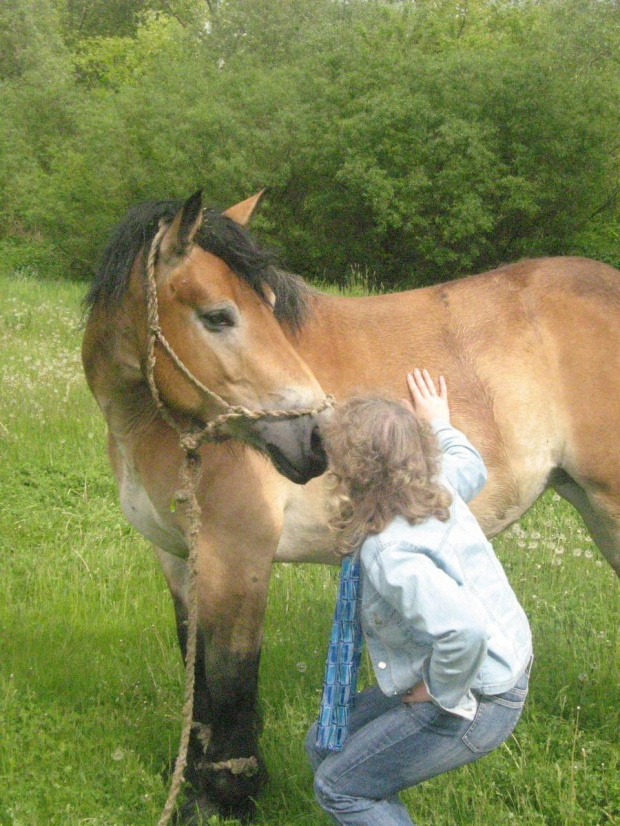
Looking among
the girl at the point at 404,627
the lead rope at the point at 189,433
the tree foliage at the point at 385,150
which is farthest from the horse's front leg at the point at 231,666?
the tree foliage at the point at 385,150

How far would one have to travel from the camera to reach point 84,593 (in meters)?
4.45

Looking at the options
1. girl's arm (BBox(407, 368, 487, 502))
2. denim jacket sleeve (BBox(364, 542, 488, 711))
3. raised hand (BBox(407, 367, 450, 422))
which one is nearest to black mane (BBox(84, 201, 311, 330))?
raised hand (BBox(407, 367, 450, 422))

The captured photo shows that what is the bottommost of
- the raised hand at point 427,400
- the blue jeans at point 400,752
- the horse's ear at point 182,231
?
the blue jeans at point 400,752

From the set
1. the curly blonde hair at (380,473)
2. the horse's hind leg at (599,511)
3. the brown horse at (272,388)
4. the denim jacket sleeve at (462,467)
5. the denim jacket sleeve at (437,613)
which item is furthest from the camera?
the horse's hind leg at (599,511)

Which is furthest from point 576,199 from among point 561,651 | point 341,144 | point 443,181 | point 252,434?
point 252,434

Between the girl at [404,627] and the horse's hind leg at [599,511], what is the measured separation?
1.33 m

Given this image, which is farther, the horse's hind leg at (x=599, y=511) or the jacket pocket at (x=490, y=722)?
the horse's hind leg at (x=599, y=511)

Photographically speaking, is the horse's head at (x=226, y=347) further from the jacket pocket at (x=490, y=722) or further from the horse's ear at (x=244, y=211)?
the jacket pocket at (x=490, y=722)

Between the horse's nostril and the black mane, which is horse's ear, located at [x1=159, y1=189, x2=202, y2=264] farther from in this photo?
the horse's nostril

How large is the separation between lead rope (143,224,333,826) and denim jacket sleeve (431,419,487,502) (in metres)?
0.41

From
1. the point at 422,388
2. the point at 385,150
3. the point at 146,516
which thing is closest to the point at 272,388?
the point at 422,388

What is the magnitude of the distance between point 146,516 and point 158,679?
112 centimetres

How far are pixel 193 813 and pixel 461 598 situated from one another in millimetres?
1801

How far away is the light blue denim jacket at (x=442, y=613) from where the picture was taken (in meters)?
1.82
